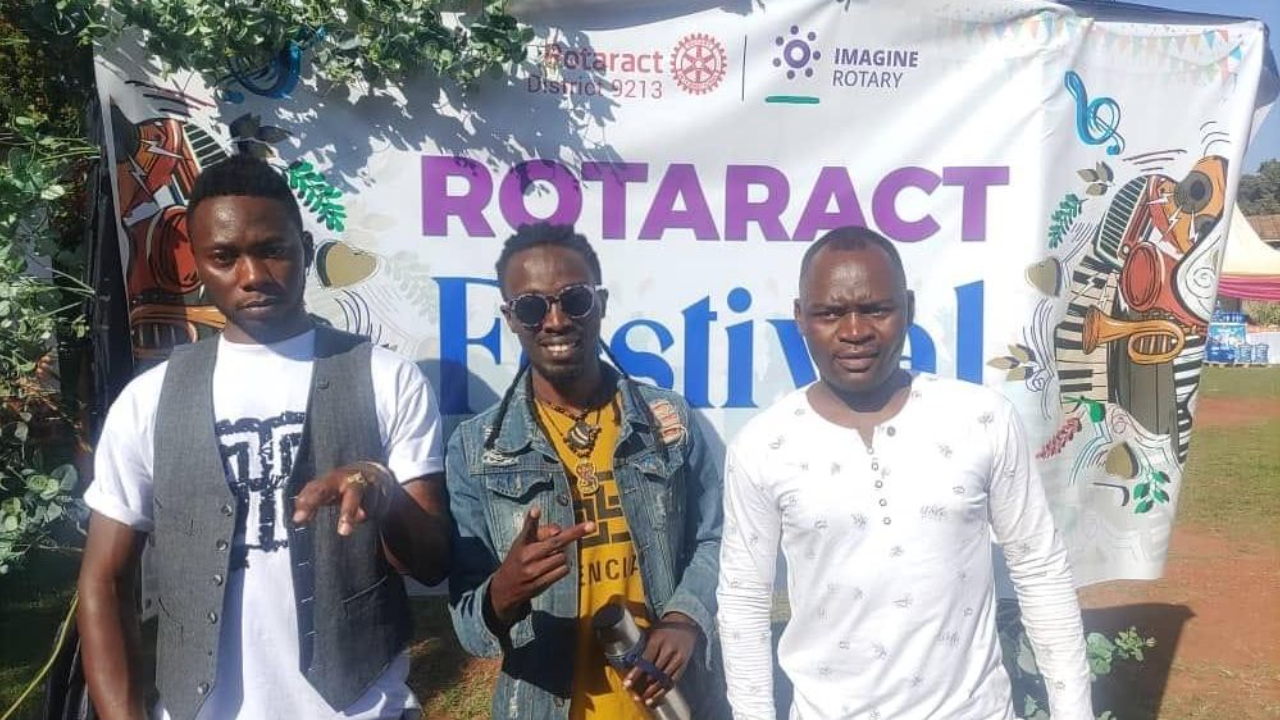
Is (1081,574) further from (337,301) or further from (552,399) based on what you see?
(337,301)

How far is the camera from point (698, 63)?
2783 millimetres

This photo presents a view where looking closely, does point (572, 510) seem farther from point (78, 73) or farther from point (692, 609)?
point (78, 73)

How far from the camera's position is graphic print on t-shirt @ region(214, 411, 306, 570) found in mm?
1813

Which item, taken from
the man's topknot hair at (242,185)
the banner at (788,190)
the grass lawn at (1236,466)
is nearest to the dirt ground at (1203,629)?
the grass lawn at (1236,466)

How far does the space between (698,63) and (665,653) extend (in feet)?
5.50

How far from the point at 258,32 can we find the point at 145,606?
150 centimetres

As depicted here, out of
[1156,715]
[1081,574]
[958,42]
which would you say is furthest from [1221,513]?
[958,42]

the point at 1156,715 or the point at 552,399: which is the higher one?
the point at 552,399

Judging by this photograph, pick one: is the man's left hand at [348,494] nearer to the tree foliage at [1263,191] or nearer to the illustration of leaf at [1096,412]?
the illustration of leaf at [1096,412]

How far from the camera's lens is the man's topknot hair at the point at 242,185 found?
6.18 ft

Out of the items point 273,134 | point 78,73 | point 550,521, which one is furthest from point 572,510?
point 78,73

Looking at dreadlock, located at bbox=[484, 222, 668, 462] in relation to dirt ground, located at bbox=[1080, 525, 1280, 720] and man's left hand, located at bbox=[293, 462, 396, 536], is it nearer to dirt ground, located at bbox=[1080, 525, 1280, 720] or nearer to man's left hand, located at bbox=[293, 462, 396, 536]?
man's left hand, located at bbox=[293, 462, 396, 536]

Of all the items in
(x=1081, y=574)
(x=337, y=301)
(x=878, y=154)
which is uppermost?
(x=878, y=154)

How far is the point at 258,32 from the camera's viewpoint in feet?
8.04
